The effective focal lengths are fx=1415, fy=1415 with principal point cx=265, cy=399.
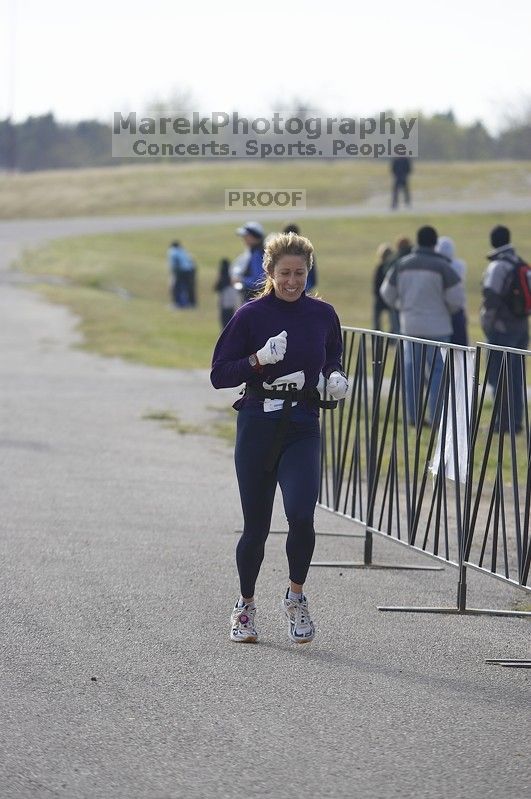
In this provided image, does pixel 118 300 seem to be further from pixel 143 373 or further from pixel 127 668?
pixel 127 668

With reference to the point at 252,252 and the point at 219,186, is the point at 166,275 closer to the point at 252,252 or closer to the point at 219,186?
the point at 252,252

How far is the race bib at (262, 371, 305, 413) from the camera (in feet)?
19.8

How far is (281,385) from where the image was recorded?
6.03 metres

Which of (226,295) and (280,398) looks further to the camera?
(226,295)

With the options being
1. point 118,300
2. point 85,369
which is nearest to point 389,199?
point 118,300

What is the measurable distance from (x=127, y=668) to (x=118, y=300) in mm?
25559

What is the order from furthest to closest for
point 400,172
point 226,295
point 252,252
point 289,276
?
point 400,172
point 226,295
point 252,252
point 289,276

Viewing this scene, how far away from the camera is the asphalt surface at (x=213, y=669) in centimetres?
447

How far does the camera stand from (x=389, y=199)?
64.4m

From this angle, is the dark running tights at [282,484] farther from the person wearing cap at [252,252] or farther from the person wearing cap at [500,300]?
the person wearing cap at [252,252]

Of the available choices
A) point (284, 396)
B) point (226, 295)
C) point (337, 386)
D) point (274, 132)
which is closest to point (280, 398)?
point (284, 396)

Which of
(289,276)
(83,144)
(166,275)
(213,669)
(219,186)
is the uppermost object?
(83,144)

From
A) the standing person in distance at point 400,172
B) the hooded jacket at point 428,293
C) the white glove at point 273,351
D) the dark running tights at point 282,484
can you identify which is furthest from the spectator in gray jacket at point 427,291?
the standing person in distance at point 400,172

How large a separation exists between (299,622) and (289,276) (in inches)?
58.4
